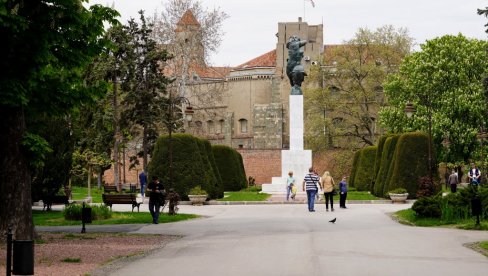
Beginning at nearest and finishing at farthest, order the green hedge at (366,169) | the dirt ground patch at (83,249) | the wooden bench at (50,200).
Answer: the dirt ground patch at (83,249) → the wooden bench at (50,200) → the green hedge at (366,169)

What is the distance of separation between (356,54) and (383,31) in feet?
12.7

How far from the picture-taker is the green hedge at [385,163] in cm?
4178

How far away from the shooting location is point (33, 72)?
55.7 feet

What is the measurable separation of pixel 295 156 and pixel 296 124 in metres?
2.23

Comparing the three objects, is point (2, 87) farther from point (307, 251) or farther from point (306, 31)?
point (306, 31)

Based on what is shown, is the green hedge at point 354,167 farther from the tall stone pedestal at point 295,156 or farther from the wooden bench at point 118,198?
the wooden bench at point 118,198

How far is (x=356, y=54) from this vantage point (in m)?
70.7

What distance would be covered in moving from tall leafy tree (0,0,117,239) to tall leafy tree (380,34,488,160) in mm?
39136

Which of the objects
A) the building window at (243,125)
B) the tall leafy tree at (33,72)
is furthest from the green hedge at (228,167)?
the building window at (243,125)

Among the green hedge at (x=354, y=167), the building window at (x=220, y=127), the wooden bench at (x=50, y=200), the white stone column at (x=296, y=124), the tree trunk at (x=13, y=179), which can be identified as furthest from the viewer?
the building window at (x=220, y=127)

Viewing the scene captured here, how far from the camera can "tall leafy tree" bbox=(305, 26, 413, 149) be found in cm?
6800

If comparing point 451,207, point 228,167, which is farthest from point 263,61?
point 451,207

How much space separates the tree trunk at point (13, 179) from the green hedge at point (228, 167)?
34908mm

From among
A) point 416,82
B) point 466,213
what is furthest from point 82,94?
point 416,82
